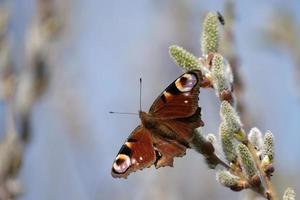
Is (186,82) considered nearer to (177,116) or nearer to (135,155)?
(177,116)

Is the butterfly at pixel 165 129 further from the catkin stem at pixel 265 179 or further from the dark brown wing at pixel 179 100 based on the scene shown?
the catkin stem at pixel 265 179

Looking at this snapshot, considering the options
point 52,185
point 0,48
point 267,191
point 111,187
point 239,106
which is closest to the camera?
point 267,191

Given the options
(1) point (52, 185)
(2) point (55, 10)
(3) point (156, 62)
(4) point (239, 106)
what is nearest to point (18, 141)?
(2) point (55, 10)

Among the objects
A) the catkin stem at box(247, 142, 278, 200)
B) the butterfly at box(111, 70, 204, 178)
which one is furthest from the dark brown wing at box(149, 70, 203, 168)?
the catkin stem at box(247, 142, 278, 200)

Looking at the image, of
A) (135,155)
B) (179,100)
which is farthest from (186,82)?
(135,155)

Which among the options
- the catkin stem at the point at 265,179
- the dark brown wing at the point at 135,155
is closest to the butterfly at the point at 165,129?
the dark brown wing at the point at 135,155

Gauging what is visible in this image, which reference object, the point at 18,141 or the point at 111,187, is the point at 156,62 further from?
→ the point at 18,141

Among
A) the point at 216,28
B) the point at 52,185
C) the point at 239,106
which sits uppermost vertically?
the point at 216,28
